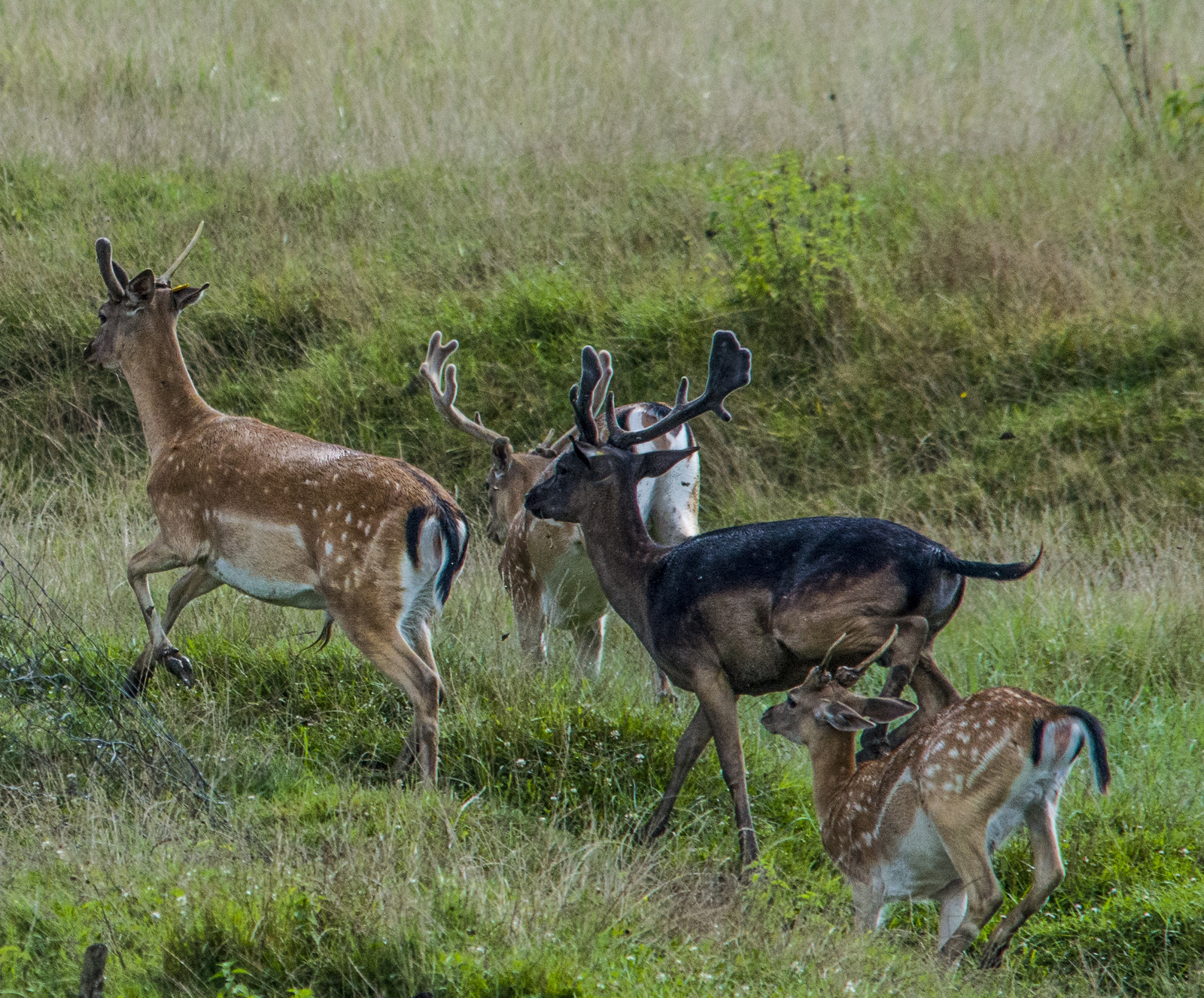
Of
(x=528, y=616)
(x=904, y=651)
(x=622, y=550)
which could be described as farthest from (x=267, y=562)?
(x=904, y=651)

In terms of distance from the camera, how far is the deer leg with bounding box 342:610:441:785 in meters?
5.90

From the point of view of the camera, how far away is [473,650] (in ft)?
22.8

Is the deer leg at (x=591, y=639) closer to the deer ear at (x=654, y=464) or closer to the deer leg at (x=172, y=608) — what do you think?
the deer ear at (x=654, y=464)

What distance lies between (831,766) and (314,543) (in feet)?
7.43

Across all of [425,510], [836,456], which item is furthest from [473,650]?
[836,456]

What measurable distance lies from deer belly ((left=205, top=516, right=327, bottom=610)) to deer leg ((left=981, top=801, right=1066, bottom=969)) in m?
2.93

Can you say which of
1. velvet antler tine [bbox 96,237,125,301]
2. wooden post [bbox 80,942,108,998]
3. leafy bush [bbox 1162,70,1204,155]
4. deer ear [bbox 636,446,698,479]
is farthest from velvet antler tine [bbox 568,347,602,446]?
leafy bush [bbox 1162,70,1204,155]

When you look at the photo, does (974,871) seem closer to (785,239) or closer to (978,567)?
(978,567)

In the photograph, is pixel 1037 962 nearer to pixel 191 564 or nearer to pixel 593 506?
pixel 593 506

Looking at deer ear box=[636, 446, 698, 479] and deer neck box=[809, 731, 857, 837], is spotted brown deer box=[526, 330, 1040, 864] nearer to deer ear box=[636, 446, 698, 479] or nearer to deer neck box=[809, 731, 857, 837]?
deer ear box=[636, 446, 698, 479]

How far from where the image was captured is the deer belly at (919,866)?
15.9ft

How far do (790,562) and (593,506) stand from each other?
1.02m

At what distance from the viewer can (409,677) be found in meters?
5.95

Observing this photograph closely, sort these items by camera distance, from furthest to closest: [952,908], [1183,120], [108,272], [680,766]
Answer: [1183,120]
[108,272]
[680,766]
[952,908]
